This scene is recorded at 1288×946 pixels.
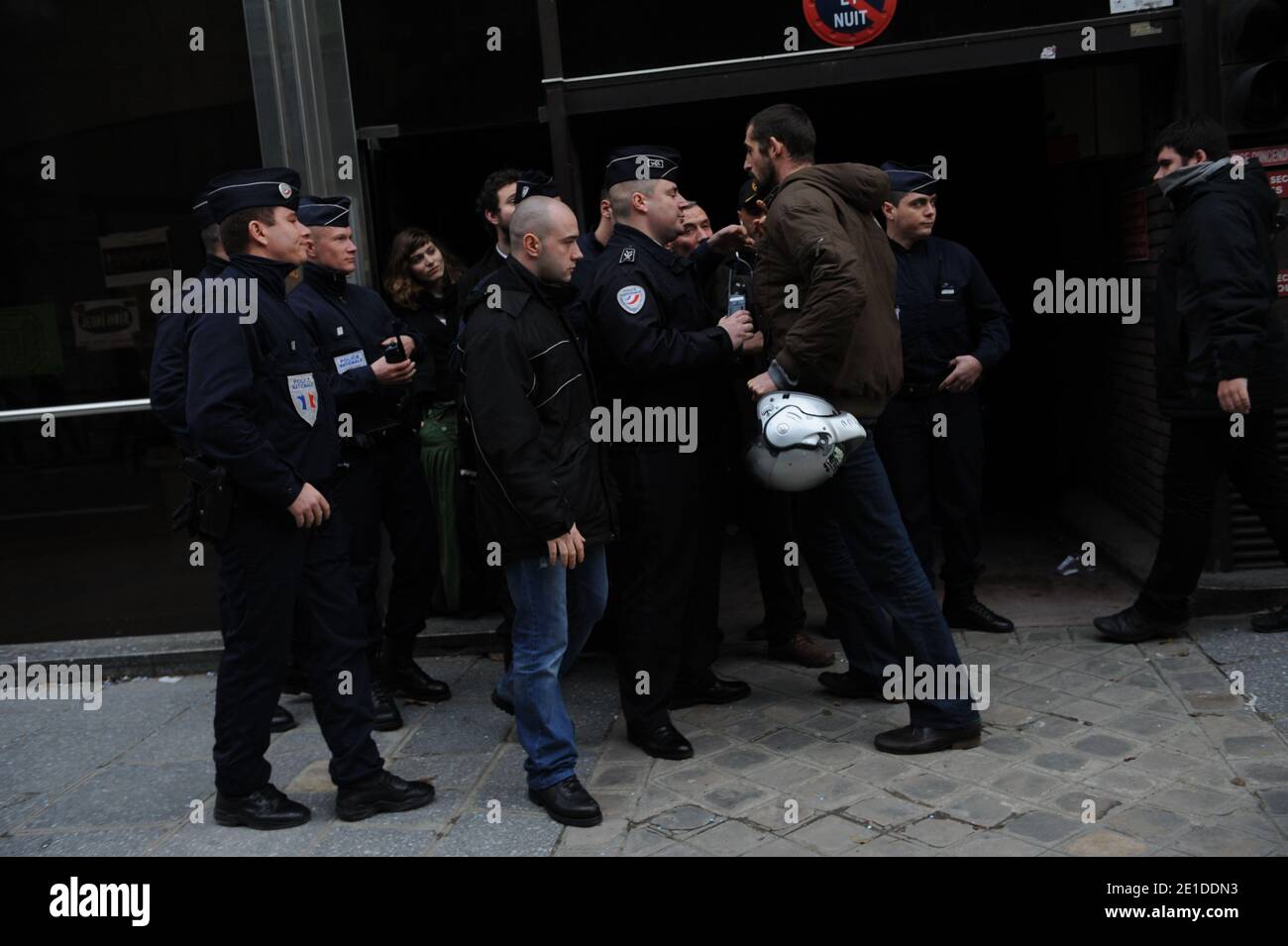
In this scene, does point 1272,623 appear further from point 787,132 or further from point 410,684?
point 410,684

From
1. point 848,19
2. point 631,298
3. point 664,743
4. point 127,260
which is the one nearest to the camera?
point 631,298

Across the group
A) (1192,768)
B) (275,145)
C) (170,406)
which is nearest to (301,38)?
(275,145)

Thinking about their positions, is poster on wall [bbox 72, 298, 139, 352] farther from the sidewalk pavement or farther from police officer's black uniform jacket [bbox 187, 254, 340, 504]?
police officer's black uniform jacket [bbox 187, 254, 340, 504]

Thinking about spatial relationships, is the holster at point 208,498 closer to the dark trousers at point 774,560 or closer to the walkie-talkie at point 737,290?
the walkie-talkie at point 737,290

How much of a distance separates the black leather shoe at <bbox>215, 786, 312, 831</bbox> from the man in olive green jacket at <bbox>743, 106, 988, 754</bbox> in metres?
1.95

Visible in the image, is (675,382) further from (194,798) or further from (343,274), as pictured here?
(194,798)

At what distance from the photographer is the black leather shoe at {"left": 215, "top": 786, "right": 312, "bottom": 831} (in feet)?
14.0

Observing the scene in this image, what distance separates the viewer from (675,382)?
4.64 m

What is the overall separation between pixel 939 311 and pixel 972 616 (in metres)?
1.31

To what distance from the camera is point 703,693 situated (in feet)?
16.8

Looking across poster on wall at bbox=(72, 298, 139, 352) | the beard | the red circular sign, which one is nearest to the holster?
the beard

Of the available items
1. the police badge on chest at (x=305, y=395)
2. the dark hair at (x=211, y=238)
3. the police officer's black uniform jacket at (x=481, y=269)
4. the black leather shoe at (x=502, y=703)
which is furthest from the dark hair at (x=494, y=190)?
the black leather shoe at (x=502, y=703)

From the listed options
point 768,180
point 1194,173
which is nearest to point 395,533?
point 768,180
